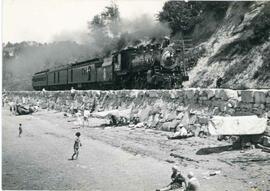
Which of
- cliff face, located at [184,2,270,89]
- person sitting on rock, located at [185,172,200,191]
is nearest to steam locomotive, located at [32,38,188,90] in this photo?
cliff face, located at [184,2,270,89]

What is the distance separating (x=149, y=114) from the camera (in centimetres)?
1619

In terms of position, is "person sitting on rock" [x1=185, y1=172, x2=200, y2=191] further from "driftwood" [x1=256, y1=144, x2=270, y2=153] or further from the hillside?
the hillside

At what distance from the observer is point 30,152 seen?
12.8m

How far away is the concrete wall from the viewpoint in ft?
37.5

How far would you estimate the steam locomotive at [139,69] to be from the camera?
20.6m

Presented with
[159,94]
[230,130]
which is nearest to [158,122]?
[159,94]

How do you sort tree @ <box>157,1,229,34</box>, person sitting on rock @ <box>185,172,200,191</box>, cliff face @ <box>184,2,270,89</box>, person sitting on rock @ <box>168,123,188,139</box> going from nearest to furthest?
person sitting on rock @ <box>185,172,200,191</box>, person sitting on rock @ <box>168,123,188,139</box>, cliff face @ <box>184,2,270,89</box>, tree @ <box>157,1,229,34</box>

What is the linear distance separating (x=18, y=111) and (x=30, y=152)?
15.1 m

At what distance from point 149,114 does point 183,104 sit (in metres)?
2.18

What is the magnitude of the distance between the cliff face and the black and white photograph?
0.26 ft

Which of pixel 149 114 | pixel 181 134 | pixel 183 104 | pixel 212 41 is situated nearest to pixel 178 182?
pixel 181 134

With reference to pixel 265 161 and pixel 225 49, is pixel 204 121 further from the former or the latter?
pixel 225 49

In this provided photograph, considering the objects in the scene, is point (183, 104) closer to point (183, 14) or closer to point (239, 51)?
point (239, 51)

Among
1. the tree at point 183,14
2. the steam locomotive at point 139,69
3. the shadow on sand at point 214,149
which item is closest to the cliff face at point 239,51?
the tree at point 183,14
